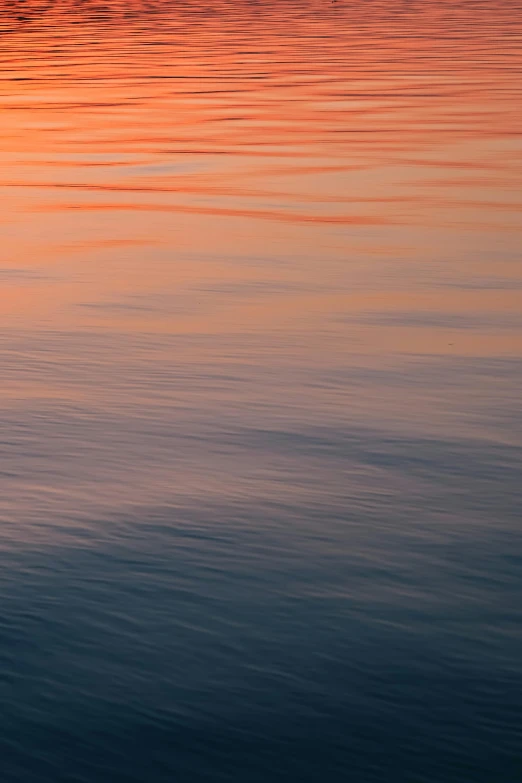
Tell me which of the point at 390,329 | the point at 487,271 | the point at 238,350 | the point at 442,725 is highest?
the point at 487,271

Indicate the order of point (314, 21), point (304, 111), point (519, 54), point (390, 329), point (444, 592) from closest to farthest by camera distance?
point (444, 592), point (390, 329), point (304, 111), point (519, 54), point (314, 21)

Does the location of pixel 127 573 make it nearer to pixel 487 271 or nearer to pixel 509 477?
pixel 509 477

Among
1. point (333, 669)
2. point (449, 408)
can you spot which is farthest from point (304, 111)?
point (333, 669)

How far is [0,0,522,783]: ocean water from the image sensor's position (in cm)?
425

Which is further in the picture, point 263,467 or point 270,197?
point 270,197

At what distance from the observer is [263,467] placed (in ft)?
20.9

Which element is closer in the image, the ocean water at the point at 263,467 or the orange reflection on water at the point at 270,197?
the ocean water at the point at 263,467

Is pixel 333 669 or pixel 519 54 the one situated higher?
pixel 519 54

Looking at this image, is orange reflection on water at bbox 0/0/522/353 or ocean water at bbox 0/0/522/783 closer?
ocean water at bbox 0/0/522/783

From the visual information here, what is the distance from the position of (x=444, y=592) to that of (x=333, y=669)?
69 centimetres

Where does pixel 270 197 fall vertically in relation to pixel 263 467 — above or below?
above

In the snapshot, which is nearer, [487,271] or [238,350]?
[238,350]

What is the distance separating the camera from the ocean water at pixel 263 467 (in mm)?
4246

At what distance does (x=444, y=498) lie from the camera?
5945mm
